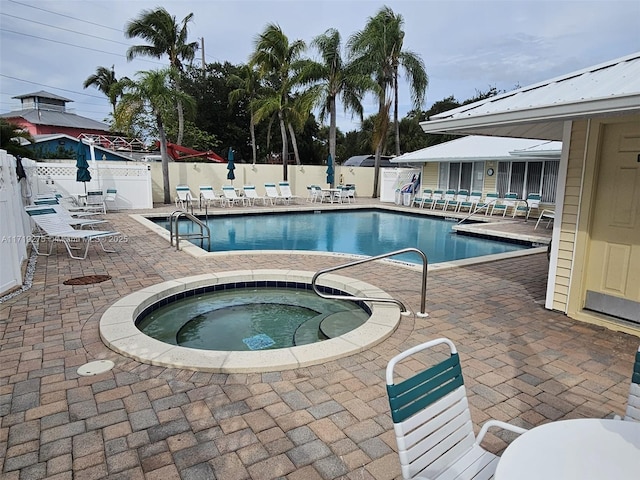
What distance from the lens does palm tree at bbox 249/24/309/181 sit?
735 inches

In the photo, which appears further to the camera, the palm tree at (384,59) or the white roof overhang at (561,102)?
the palm tree at (384,59)

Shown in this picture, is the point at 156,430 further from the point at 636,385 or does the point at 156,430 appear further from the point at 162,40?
the point at 162,40

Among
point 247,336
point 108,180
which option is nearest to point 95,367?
point 247,336

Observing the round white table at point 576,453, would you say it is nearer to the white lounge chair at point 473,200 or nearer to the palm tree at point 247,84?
the white lounge chair at point 473,200

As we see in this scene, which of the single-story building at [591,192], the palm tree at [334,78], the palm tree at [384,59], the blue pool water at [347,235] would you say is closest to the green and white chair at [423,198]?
the blue pool water at [347,235]

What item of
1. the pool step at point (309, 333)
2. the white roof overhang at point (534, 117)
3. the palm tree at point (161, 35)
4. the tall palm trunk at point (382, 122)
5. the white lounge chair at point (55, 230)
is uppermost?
the palm tree at point (161, 35)

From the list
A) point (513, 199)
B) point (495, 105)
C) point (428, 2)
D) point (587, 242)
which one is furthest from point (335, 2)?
point (587, 242)

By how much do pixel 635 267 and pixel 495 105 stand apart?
2.21 m

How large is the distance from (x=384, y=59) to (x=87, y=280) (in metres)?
17.8

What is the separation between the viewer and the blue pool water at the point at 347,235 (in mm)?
9789

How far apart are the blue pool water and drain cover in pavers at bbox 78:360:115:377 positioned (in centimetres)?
466

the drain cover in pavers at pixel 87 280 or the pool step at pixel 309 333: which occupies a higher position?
the drain cover in pavers at pixel 87 280

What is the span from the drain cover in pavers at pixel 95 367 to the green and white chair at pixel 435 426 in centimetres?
256

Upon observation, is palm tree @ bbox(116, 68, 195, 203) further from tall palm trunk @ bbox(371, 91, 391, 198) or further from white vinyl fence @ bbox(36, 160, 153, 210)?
tall palm trunk @ bbox(371, 91, 391, 198)
